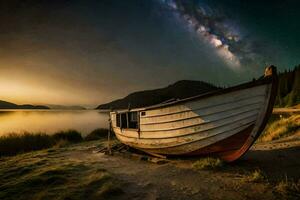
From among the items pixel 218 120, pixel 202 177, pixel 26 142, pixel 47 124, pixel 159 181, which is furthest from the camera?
pixel 47 124

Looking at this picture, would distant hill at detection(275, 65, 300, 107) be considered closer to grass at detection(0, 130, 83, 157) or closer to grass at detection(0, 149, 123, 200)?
grass at detection(0, 130, 83, 157)

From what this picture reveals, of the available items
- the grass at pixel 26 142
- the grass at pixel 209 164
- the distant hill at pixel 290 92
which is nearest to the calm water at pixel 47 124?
the grass at pixel 26 142

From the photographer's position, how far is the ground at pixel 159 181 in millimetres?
5223

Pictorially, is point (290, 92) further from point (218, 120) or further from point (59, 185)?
point (59, 185)

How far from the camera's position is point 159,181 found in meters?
6.36

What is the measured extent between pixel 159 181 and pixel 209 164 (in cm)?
211

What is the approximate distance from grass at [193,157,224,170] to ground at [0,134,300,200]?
0.19 meters

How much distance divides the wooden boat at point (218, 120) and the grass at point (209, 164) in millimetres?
255

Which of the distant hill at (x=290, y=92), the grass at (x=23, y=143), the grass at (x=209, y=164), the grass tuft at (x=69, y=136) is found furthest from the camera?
the distant hill at (x=290, y=92)

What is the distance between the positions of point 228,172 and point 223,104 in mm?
2293

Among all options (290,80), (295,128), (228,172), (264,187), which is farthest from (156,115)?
(290,80)

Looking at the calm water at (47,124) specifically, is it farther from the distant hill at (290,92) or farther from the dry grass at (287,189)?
the distant hill at (290,92)

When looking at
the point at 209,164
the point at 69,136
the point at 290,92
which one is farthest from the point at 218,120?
the point at 290,92

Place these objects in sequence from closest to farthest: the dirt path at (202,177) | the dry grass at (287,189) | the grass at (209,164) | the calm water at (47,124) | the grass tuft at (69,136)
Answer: the dry grass at (287,189) < the dirt path at (202,177) < the grass at (209,164) < the grass tuft at (69,136) < the calm water at (47,124)
